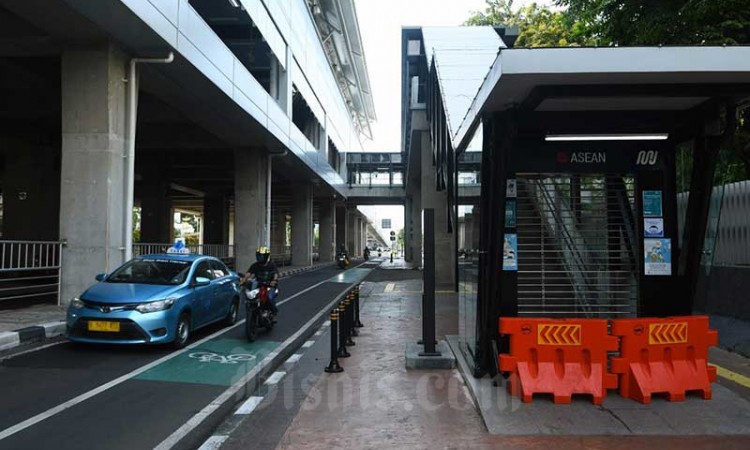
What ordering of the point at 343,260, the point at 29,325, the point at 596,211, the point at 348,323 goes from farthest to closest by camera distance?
the point at 343,260 < the point at 29,325 < the point at 348,323 < the point at 596,211

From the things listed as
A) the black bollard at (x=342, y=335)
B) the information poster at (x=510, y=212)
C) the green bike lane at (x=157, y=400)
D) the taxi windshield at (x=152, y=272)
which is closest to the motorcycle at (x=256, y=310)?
the green bike lane at (x=157, y=400)

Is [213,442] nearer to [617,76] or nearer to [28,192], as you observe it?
[617,76]

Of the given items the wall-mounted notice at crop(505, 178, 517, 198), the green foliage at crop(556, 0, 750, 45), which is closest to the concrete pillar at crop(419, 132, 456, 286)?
the green foliage at crop(556, 0, 750, 45)

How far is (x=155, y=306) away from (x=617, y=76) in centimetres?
678

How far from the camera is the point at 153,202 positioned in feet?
110

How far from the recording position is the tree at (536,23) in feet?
44.1

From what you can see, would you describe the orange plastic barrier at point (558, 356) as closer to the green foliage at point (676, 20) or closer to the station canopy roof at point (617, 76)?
the station canopy roof at point (617, 76)

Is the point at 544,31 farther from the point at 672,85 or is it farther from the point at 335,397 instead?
the point at 335,397

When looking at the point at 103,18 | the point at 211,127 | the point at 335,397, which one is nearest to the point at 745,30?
the point at 335,397

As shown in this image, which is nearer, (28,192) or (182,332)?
(182,332)

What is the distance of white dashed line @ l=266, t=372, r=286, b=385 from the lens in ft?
22.8

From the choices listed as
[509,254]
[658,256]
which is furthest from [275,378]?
[658,256]

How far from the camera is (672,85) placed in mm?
5297

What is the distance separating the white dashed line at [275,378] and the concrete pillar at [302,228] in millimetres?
29841
